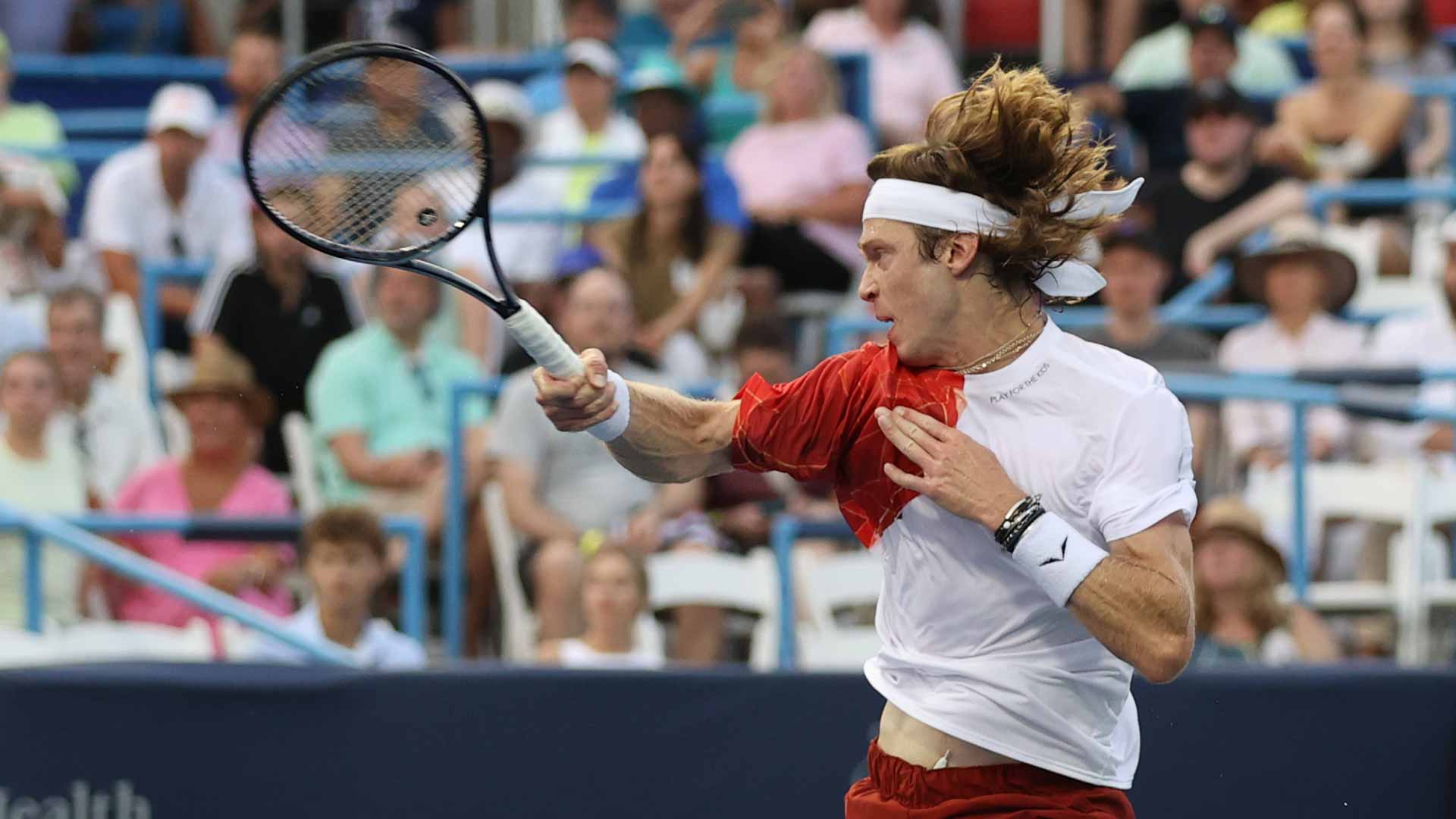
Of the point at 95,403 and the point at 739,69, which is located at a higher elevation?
the point at 739,69

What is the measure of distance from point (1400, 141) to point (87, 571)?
19.6ft

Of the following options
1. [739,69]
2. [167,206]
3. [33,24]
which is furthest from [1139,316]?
[33,24]

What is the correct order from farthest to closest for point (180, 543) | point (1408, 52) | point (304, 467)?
point (1408, 52), point (304, 467), point (180, 543)

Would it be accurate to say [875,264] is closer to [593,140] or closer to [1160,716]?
[1160,716]

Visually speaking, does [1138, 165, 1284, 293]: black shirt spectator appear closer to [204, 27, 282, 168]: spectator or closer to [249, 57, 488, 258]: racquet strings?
[204, 27, 282, 168]: spectator

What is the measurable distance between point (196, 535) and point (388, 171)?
2.82 meters

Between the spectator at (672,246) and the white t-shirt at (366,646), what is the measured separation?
2311 millimetres

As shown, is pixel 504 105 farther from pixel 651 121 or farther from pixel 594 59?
pixel 594 59

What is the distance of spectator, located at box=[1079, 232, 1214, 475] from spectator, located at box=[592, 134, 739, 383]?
1.63 meters

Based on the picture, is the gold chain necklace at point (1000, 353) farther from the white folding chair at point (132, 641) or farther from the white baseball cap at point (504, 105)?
the white baseball cap at point (504, 105)

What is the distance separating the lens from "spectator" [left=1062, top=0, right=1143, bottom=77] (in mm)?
10945

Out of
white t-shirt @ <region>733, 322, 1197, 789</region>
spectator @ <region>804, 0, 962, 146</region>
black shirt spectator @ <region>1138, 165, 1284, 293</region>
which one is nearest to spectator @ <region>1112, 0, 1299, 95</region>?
spectator @ <region>804, 0, 962, 146</region>

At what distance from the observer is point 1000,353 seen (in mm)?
3512

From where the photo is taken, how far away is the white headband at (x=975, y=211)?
3.46 m
